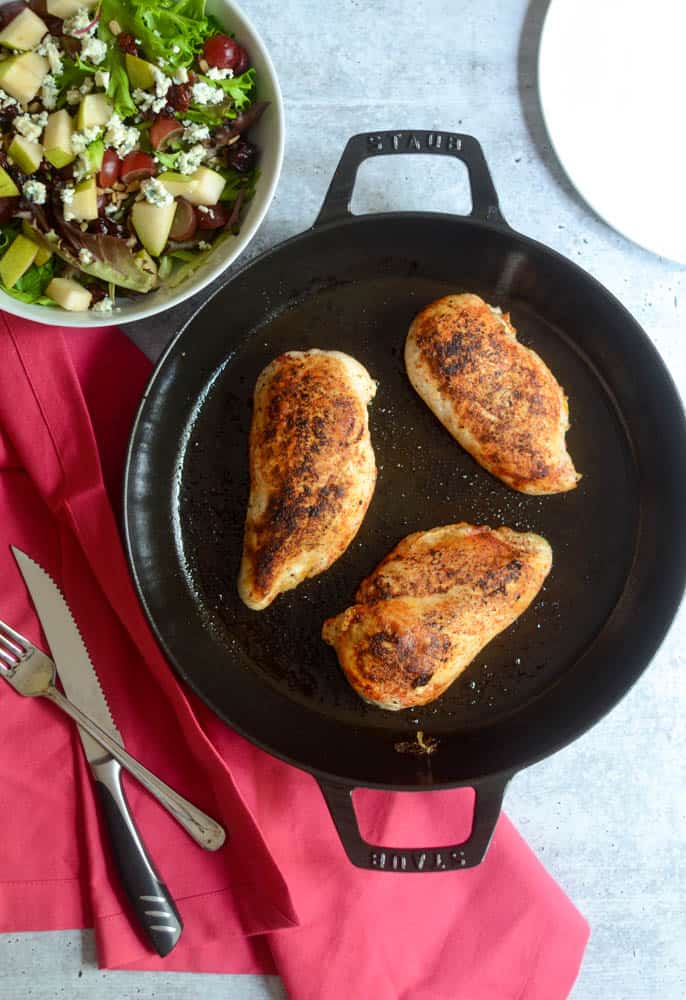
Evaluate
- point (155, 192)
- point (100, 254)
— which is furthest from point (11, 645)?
point (155, 192)

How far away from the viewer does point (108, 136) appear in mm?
1558

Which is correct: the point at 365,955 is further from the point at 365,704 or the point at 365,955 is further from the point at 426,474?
the point at 426,474

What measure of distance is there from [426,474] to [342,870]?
0.92 meters

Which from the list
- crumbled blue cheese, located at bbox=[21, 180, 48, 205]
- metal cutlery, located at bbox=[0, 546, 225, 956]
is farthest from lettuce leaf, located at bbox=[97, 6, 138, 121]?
metal cutlery, located at bbox=[0, 546, 225, 956]

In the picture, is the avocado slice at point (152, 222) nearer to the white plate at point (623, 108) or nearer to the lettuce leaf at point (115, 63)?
the lettuce leaf at point (115, 63)

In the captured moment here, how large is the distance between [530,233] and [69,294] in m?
1.07

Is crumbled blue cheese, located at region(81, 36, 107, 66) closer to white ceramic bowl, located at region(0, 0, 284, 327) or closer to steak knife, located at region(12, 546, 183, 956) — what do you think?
white ceramic bowl, located at region(0, 0, 284, 327)

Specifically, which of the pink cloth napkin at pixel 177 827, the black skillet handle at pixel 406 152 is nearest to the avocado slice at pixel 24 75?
the pink cloth napkin at pixel 177 827

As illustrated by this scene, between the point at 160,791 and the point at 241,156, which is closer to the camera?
the point at 241,156

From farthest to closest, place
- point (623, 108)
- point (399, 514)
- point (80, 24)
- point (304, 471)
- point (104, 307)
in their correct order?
1. point (623, 108)
2. point (399, 514)
3. point (304, 471)
4. point (104, 307)
5. point (80, 24)

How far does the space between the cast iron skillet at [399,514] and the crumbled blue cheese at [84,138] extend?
409 millimetres

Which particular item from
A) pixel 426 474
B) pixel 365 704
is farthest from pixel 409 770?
pixel 426 474

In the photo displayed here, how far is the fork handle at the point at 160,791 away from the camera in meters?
1.76

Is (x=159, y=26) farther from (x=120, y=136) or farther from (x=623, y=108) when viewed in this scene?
(x=623, y=108)
